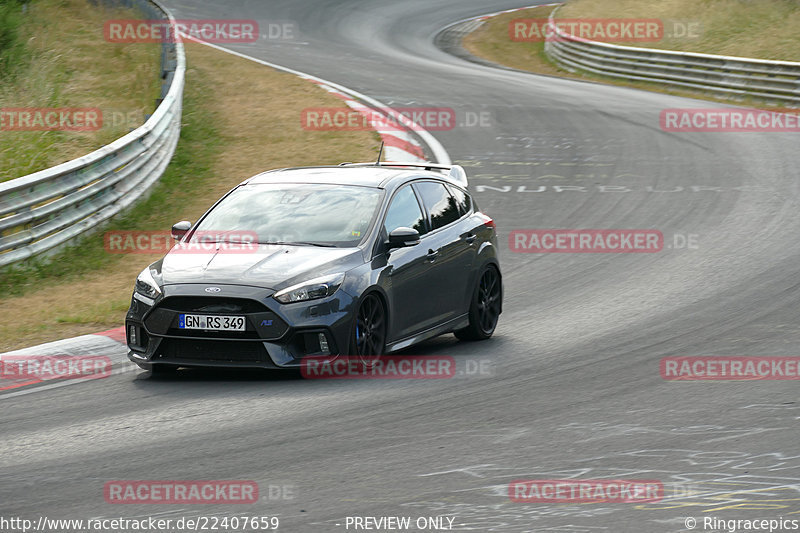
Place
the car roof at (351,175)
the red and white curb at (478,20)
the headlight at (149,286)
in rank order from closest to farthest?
the headlight at (149,286)
the car roof at (351,175)
the red and white curb at (478,20)

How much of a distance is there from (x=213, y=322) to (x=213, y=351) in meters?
0.21

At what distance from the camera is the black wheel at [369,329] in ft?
29.5

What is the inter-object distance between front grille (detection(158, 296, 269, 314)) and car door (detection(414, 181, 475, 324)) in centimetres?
187

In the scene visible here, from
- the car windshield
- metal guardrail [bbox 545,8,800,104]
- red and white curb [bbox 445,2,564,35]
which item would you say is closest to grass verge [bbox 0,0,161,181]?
the car windshield

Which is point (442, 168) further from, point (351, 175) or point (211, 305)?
point (211, 305)

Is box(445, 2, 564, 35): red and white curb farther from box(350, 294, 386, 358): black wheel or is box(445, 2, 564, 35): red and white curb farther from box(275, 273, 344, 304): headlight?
box(275, 273, 344, 304): headlight

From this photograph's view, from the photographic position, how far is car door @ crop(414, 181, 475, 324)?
1016 centimetres

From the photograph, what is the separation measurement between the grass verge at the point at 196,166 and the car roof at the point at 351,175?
6.56 ft

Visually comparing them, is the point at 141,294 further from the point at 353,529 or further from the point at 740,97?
the point at 740,97

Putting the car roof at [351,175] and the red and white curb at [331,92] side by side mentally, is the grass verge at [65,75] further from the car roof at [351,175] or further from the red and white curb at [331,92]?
the car roof at [351,175]

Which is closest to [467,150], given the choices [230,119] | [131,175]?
[230,119]

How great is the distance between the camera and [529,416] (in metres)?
7.71

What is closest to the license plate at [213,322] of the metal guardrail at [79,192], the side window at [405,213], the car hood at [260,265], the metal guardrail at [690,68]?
the car hood at [260,265]

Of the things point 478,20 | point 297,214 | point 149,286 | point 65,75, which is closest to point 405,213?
point 297,214
